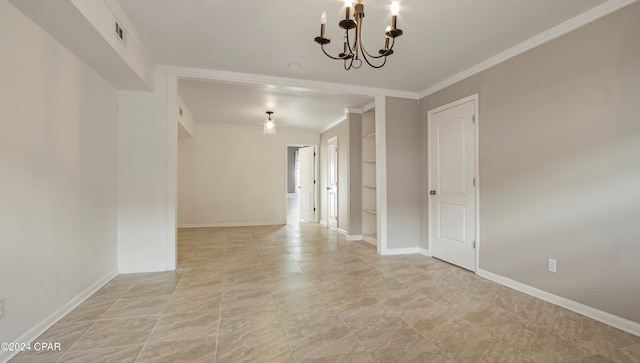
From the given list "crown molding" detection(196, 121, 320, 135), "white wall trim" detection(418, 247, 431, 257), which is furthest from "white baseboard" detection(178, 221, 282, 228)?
"white wall trim" detection(418, 247, 431, 257)

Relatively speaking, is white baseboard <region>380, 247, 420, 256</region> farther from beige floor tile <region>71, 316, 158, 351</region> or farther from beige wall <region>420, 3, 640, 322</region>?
beige floor tile <region>71, 316, 158, 351</region>

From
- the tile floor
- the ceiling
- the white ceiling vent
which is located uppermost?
the ceiling

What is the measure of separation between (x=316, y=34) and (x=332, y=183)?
4134 millimetres

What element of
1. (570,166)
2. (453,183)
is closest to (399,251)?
(453,183)

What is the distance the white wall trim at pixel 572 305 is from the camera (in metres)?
2.03

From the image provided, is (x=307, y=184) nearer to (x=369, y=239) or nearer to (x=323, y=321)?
(x=369, y=239)

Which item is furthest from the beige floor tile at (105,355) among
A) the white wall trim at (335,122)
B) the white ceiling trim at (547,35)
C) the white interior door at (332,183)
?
A: the white wall trim at (335,122)

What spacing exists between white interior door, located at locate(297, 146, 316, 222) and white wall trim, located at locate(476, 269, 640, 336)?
4.95 metres

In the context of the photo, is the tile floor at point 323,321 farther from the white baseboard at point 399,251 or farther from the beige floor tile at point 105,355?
the white baseboard at point 399,251

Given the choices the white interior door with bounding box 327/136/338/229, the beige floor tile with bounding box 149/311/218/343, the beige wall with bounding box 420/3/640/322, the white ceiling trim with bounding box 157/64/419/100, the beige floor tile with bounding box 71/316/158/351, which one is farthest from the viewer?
the white interior door with bounding box 327/136/338/229

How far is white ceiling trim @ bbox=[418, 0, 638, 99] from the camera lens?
215 cm

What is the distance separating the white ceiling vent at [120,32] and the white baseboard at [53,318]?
2.18m

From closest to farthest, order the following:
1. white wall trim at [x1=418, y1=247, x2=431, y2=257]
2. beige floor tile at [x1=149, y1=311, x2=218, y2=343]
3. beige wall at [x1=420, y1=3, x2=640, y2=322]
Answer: beige floor tile at [x1=149, y1=311, x2=218, y2=343] < beige wall at [x1=420, y1=3, x2=640, y2=322] < white wall trim at [x1=418, y1=247, x2=431, y2=257]

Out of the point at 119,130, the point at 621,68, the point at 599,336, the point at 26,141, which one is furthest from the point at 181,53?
the point at 599,336
